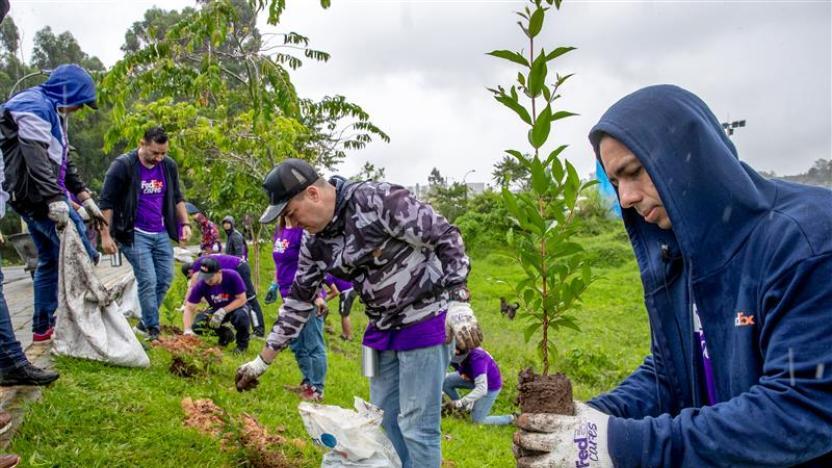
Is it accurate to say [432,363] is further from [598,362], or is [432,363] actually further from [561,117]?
[598,362]

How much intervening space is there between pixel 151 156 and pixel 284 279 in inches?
57.9

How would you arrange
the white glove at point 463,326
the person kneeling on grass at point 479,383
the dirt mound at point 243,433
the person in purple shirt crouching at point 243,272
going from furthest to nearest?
the person in purple shirt crouching at point 243,272 → the person kneeling on grass at point 479,383 → the dirt mound at point 243,433 → the white glove at point 463,326

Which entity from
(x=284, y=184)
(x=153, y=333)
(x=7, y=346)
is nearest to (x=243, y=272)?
(x=153, y=333)

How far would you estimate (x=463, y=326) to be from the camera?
2.54 metres

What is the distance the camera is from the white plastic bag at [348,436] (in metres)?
2.64

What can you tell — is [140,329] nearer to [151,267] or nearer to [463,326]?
Answer: [151,267]

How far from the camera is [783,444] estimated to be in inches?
43.0

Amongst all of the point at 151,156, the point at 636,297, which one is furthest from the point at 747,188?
the point at 636,297

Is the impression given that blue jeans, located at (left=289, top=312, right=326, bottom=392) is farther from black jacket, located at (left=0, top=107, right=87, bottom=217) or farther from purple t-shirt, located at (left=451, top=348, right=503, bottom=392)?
black jacket, located at (left=0, top=107, right=87, bottom=217)

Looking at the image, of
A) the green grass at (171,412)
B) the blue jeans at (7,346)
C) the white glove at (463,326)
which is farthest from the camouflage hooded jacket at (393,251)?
the blue jeans at (7,346)

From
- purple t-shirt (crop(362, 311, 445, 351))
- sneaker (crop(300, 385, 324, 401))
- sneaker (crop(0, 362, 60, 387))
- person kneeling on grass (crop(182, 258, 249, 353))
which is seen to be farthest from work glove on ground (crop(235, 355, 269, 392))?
person kneeling on grass (crop(182, 258, 249, 353))

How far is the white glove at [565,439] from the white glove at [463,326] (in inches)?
44.0

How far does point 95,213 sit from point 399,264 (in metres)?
2.75

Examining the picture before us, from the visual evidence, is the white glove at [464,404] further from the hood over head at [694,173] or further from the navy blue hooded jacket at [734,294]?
the hood over head at [694,173]
